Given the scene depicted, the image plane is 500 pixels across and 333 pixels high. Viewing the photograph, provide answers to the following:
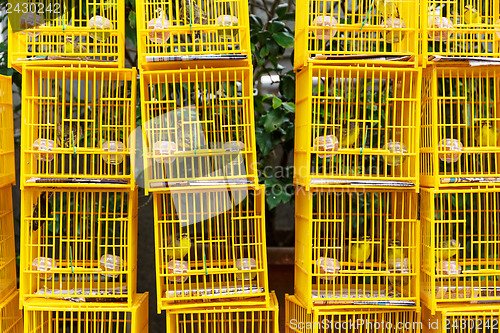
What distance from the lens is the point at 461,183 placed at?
1.75 metres

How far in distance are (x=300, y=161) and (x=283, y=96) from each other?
71cm

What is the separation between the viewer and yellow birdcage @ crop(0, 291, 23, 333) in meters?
1.85

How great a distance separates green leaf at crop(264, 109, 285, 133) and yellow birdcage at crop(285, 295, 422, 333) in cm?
74

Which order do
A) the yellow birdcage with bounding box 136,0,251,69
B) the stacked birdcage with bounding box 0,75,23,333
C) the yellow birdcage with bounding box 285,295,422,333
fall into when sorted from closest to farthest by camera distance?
the yellow birdcage with bounding box 136,0,251,69
the yellow birdcage with bounding box 285,295,422,333
the stacked birdcage with bounding box 0,75,23,333

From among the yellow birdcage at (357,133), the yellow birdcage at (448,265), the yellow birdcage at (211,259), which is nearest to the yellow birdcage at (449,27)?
the yellow birdcage at (357,133)

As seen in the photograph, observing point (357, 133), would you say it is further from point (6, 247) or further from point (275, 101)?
point (6, 247)

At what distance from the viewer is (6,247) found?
6.38 ft

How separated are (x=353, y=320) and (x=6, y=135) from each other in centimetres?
149

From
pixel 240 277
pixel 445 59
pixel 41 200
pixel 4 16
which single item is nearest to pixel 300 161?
pixel 240 277

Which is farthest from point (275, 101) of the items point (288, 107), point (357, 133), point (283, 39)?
point (357, 133)

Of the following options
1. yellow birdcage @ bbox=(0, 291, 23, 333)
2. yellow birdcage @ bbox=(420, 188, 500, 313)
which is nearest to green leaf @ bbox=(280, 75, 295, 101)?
yellow birdcage @ bbox=(420, 188, 500, 313)

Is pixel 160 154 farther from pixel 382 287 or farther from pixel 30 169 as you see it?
pixel 382 287

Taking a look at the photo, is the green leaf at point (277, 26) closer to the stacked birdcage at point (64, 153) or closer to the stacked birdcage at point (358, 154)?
the stacked birdcage at point (358, 154)

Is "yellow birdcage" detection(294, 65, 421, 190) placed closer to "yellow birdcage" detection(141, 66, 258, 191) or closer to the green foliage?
"yellow birdcage" detection(141, 66, 258, 191)
